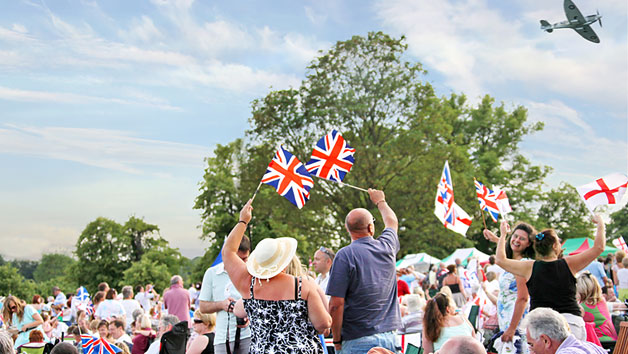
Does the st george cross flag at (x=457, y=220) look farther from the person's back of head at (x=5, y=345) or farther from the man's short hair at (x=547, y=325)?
the person's back of head at (x=5, y=345)

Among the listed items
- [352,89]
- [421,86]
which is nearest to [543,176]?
[421,86]

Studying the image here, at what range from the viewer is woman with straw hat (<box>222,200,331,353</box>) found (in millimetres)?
4203

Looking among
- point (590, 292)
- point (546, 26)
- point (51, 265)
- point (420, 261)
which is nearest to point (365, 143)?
point (420, 261)

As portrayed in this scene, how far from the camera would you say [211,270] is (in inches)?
235

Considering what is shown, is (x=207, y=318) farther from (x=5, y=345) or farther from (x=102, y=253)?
(x=102, y=253)

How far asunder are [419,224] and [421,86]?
6800mm

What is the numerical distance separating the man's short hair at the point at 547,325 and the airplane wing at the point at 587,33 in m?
10.4

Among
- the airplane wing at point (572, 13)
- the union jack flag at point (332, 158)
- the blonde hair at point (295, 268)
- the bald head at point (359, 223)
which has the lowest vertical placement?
the blonde hair at point (295, 268)

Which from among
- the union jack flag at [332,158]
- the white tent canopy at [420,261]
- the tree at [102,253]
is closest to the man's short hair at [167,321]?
the union jack flag at [332,158]

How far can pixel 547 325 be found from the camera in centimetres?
403

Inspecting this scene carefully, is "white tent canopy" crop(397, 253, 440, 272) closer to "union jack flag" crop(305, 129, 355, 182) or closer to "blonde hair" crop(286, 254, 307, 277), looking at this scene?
"union jack flag" crop(305, 129, 355, 182)

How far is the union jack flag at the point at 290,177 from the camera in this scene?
21.8 feet

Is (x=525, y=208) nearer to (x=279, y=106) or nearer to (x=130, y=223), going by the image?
(x=279, y=106)

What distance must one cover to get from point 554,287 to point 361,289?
5.55ft
